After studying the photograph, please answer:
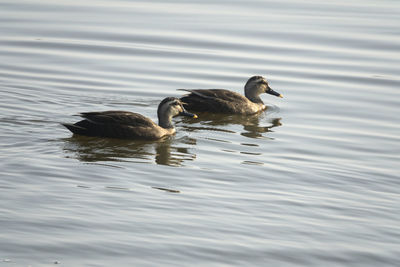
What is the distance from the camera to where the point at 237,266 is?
8047mm

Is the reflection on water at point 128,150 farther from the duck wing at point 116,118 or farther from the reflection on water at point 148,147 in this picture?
the duck wing at point 116,118

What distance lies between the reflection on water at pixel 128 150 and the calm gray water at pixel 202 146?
5 cm

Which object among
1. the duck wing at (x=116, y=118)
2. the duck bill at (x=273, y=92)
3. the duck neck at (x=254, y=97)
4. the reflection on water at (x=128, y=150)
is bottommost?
the reflection on water at (x=128, y=150)

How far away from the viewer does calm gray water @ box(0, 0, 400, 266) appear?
8578 millimetres

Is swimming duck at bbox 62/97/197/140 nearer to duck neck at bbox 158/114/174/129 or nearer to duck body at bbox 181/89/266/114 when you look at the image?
duck neck at bbox 158/114/174/129

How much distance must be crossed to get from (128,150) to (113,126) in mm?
669

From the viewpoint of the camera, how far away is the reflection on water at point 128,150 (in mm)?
12023

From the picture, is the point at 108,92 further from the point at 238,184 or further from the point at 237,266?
the point at 237,266

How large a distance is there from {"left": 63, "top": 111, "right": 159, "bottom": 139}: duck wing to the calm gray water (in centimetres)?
19

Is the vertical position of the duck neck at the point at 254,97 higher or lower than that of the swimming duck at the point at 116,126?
higher

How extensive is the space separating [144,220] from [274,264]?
160 centimetres

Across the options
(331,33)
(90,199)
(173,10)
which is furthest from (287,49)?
(90,199)

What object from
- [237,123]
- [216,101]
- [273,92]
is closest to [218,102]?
[216,101]

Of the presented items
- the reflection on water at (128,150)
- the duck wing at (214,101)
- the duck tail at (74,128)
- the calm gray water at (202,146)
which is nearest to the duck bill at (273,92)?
the calm gray water at (202,146)
